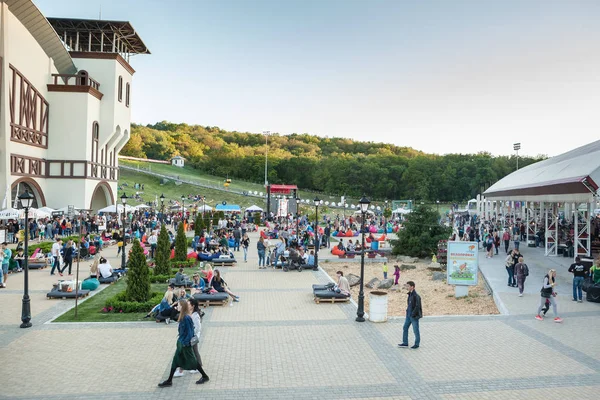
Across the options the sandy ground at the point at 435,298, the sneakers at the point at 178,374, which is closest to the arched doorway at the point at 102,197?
the sandy ground at the point at 435,298

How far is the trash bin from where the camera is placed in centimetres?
1191

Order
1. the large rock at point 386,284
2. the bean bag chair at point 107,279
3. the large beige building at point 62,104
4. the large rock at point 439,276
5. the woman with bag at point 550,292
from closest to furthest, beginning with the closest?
the woman with bag at point 550,292 → the bean bag chair at point 107,279 → the large rock at point 386,284 → the large rock at point 439,276 → the large beige building at point 62,104

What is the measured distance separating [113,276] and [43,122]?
2652 centimetres

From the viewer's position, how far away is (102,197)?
48.2m

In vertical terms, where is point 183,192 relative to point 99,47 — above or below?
below

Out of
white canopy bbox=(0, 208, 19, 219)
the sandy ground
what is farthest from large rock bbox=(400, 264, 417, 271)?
white canopy bbox=(0, 208, 19, 219)

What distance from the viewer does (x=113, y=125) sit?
141 feet

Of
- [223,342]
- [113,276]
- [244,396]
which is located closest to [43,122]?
[113,276]

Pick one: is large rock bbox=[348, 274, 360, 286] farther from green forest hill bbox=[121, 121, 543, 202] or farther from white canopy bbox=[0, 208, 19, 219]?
green forest hill bbox=[121, 121, 543, 202]

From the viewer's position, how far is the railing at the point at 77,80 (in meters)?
39.0

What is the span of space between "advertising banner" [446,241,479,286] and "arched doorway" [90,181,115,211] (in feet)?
128

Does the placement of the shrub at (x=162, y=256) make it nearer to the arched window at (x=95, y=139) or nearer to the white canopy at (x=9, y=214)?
the white canopy at (x=9, y=214)

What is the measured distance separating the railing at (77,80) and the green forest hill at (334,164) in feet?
162

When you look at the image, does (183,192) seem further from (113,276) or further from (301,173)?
(113,276)
